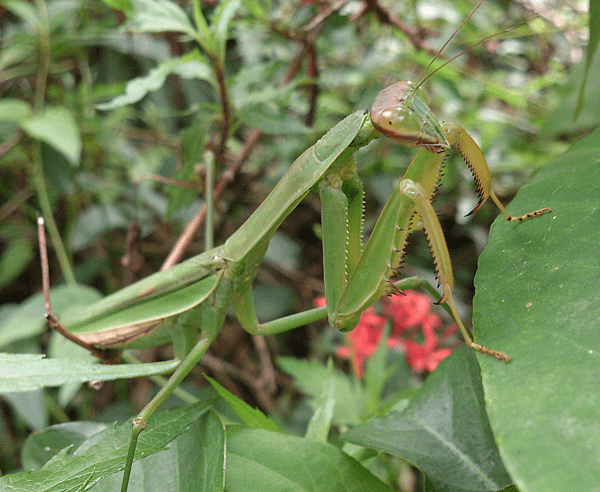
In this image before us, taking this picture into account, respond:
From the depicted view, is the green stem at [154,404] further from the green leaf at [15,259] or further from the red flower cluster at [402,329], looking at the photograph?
the green leaf at [15,259]

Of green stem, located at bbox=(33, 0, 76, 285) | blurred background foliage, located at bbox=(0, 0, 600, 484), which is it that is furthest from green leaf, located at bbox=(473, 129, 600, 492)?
Answer: green stem, located at bbox=(33, 0, 76, 285)

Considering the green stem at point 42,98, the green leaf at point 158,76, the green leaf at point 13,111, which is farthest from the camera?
the green stem at point 42,98

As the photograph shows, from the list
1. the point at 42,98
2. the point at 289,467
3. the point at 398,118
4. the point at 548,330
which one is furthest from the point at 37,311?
the point at 548,330

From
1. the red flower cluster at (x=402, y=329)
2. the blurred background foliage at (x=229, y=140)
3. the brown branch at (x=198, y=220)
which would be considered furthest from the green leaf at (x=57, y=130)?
the red flower cluster at (x=402, y=329)

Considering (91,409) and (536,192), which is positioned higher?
(536,192)

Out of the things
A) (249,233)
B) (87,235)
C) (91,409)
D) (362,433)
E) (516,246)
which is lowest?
(91,409)

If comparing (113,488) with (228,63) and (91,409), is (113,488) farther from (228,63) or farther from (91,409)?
(228,63)

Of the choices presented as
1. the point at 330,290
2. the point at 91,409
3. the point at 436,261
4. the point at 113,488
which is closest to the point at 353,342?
the point at 330,290

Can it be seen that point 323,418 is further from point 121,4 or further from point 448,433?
point 121,4
